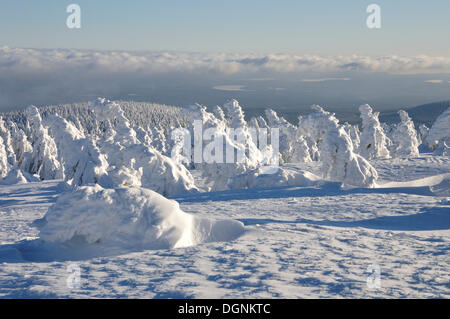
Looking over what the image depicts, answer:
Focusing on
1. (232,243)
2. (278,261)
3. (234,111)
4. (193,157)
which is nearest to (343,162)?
(193,157)

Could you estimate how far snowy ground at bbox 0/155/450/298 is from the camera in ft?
20.6

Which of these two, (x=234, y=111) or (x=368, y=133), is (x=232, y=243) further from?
(x=368, y=133)

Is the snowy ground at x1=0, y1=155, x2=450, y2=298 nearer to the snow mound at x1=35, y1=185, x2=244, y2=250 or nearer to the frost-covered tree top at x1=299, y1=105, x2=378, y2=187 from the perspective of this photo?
the snow mound at x1=35, y1=185, x2=244, y2=250

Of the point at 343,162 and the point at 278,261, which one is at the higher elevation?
the point at 343,162

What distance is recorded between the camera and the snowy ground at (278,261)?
627cm

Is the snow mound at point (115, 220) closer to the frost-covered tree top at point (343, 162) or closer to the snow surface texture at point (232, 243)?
the snow surface texture at point (232, 243)

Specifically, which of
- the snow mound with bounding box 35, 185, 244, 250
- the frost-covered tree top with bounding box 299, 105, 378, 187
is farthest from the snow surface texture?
the frost-covered tree top with bounding box 299, 105, 378, 187

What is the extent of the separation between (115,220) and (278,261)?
3958 mm

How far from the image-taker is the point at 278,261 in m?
7.96

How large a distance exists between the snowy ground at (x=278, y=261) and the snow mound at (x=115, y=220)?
40 cm

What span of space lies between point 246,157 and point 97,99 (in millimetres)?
13329

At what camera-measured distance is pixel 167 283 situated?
6578mm

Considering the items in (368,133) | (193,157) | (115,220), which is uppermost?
(368,133)

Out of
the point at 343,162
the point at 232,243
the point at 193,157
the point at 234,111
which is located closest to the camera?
the point at 232,243
